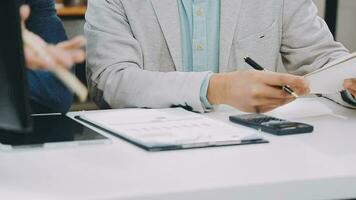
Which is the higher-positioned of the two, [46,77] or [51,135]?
[46,77]

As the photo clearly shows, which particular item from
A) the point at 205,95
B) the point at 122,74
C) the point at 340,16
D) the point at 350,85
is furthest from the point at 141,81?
the point at 340,16

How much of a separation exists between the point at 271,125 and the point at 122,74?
0.39 m

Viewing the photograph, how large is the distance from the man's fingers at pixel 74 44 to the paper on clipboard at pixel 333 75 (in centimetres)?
47

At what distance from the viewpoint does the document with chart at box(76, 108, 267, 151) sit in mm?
787

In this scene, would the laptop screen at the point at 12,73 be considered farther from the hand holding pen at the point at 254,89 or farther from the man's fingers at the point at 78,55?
the hand holding pen at the point at 254,89

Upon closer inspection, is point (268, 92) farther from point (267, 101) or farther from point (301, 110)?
point (301, 110)

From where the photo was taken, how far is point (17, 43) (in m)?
A: 0.61

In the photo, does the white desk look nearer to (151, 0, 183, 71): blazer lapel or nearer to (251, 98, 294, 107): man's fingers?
(251, 98, 294, 107): man's fingers

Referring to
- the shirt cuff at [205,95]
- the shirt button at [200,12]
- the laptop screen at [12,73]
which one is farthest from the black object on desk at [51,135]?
the shirt button at [200,12]

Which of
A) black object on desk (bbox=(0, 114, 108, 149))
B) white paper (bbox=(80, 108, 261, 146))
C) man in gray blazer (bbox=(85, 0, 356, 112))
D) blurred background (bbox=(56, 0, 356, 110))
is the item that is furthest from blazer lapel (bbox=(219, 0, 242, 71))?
blurred background (bbox=(56, 0, 356, 110))

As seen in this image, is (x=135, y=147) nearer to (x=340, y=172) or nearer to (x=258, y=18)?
(x=340, y=172)

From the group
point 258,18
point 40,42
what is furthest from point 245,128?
point 258,18

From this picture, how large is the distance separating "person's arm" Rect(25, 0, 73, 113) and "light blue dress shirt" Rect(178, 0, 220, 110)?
333 millimetres

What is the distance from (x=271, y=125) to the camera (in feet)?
2.97
